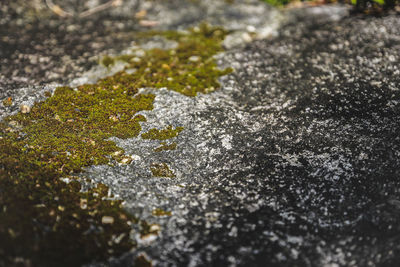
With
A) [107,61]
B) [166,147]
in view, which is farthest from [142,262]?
[107,61]

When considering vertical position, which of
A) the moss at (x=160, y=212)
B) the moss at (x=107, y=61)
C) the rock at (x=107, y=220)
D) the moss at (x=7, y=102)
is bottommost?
the moss at (x=160, y=212)

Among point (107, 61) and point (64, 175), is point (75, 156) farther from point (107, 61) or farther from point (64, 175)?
point (107, 61)

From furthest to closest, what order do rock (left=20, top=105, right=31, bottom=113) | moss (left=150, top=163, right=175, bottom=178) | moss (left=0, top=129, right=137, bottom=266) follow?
1. rock (left=20, top=105, right=31, bottom=113)
2. moss (left=150, top=163, right=175, bottom=178)
3. moss (left=0, top=129, right=137, bottom=266)

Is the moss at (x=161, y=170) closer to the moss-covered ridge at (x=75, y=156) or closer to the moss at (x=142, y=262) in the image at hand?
the moss-covered ridge at (x=75, y=156)

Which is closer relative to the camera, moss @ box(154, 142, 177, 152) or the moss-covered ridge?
the moss-covered ridge

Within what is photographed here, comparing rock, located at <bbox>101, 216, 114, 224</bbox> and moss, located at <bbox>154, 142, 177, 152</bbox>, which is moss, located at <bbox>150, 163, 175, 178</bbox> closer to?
moss, located at <bbox>154, 142, 177, 152</bbox>

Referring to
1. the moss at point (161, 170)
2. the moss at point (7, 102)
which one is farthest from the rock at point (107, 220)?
the moss at point (7, 102)

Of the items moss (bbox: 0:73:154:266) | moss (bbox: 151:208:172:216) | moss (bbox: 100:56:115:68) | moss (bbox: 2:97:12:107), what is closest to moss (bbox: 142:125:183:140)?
moss (bbox: 0:73:154:266)
